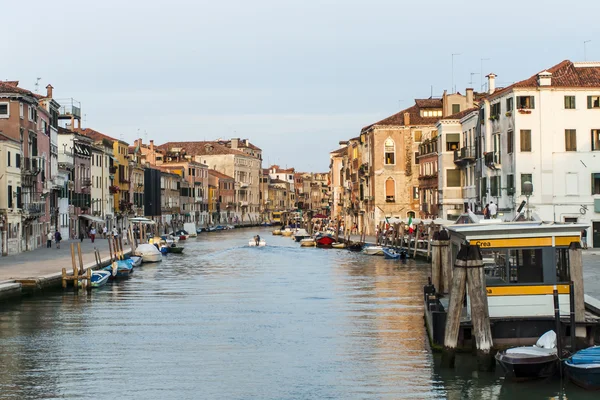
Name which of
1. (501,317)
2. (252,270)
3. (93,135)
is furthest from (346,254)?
(501,317)

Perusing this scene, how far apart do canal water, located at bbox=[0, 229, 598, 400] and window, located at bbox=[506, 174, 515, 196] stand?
9.77m

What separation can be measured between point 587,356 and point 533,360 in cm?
95

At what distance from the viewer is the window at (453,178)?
63688 millimetres

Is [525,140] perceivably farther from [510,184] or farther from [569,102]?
[569,102]

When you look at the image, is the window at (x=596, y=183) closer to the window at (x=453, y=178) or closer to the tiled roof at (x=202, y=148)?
the window at (x=453, y=178)

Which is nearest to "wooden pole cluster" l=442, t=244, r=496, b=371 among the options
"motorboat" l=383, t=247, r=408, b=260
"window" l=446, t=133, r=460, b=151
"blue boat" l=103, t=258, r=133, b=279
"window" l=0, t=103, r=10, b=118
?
"blue boat" l=103, t=258, r=133, b=279

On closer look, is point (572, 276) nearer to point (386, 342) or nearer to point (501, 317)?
point (501, 317)

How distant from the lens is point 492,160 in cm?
5156

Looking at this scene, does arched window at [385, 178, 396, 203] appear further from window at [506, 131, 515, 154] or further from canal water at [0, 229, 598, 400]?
canal water at [0, 229, 598, 400]

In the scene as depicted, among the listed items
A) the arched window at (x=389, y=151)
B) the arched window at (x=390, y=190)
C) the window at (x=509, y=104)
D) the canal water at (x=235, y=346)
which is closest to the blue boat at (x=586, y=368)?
the canal water at (x=235, y=346)

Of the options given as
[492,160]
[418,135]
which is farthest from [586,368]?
[418,135]

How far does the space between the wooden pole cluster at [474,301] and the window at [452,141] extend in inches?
1825

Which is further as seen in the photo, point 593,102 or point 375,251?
point 375,251

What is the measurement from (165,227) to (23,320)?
78.8 metres
